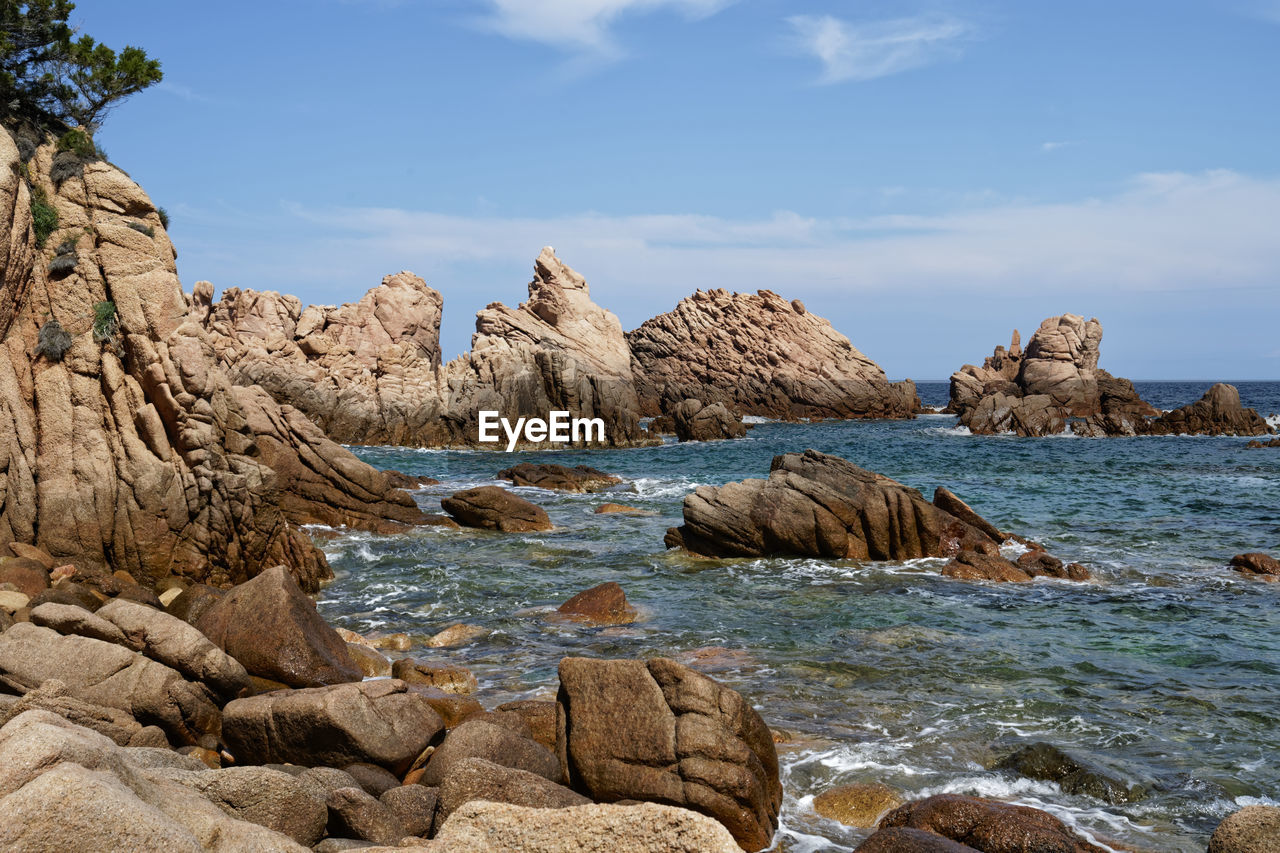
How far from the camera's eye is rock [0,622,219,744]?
10172 millimetres

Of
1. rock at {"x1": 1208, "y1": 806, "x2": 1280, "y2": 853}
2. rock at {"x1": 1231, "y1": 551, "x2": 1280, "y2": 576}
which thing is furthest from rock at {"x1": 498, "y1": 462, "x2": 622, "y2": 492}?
rock at {"x1": 1208, "y1": 806, "x2": 1280, "y2": 853}

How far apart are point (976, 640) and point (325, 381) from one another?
60.6 meters

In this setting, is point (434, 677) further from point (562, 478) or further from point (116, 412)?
point (562, 478)

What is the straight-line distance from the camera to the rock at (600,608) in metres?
18.7

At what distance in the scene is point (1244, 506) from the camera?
34250mm

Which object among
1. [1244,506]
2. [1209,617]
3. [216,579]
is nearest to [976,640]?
[1209,617]

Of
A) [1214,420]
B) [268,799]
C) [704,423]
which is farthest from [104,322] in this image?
[1214,420]

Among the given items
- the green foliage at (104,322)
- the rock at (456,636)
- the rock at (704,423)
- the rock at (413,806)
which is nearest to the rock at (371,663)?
the rock at (456,636)

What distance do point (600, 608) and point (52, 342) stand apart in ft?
40.7

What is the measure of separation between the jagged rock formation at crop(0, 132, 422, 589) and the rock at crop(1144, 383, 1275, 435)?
73106 mm

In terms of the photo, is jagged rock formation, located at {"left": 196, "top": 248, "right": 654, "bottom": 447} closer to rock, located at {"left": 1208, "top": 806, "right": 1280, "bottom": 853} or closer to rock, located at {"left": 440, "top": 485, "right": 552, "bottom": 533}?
rock, located at {"left": 440, "top": 485, "right": 552, "bottom": 533}

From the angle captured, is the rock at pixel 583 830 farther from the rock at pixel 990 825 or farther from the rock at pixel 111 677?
the rock at pixel 111 677

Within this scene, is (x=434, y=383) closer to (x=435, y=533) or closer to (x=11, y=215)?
(x=435, y=533)

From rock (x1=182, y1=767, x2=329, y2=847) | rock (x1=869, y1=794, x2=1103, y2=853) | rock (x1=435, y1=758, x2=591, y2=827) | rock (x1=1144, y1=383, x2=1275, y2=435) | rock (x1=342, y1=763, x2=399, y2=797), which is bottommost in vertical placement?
rock (x1=869, y1=794, x2=1103, y2=853)
